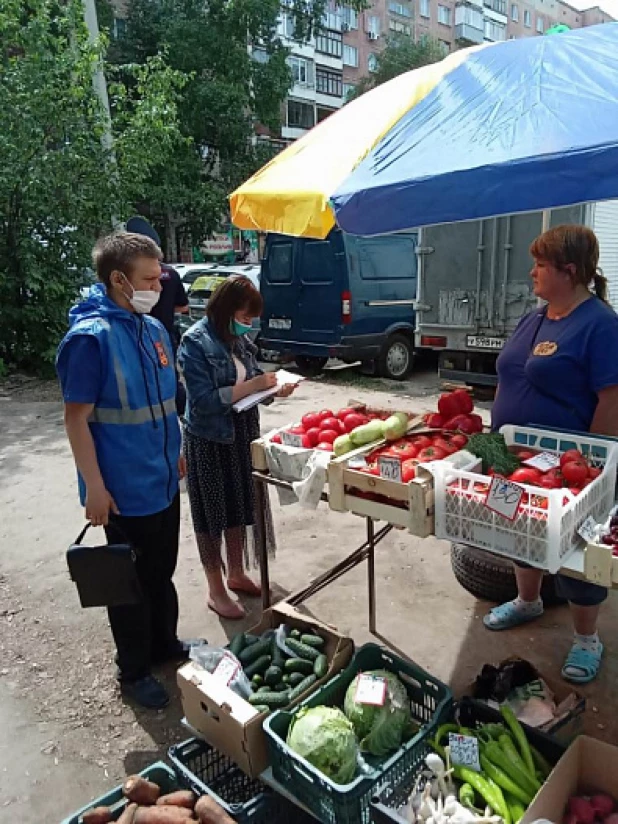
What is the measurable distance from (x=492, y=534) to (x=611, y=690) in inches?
55.2

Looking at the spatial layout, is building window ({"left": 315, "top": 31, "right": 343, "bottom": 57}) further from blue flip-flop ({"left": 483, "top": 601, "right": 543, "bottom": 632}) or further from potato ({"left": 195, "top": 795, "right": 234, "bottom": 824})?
potato ({"left": 195, "top": 795, "right": 234, "bottom": 824})

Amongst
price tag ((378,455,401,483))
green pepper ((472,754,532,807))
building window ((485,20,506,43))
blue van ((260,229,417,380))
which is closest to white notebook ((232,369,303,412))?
price tag ((378,455,401,483))

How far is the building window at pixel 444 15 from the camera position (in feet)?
151

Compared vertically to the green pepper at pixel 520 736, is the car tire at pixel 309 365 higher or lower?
lower

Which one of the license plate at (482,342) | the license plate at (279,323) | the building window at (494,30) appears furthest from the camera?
the building window at (494,30)

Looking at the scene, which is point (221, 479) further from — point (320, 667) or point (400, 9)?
point (400, 9)

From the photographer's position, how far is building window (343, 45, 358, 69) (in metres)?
39.0

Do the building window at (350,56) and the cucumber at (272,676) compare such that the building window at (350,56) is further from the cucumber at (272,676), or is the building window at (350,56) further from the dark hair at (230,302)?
the cucumber at (272,676)

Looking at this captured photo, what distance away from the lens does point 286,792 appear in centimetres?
212

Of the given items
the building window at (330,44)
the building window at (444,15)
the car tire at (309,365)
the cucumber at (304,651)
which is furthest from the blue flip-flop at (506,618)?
the building window at (444,15)

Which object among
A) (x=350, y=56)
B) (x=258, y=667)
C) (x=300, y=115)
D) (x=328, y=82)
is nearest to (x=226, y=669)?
(x=258, y=667)

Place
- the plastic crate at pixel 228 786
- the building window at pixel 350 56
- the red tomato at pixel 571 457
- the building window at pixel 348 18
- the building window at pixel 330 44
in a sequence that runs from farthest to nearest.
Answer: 1. the building window at pixel 350 56
2. the building window at pixel 348 18
3. the building window at pixel 330 44
4. the red tomato at pixel 571 457
5. the plastic crate at pixel 228 786

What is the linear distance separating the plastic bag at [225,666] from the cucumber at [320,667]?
0.86 feet

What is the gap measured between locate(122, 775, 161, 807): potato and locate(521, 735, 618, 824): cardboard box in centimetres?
119
